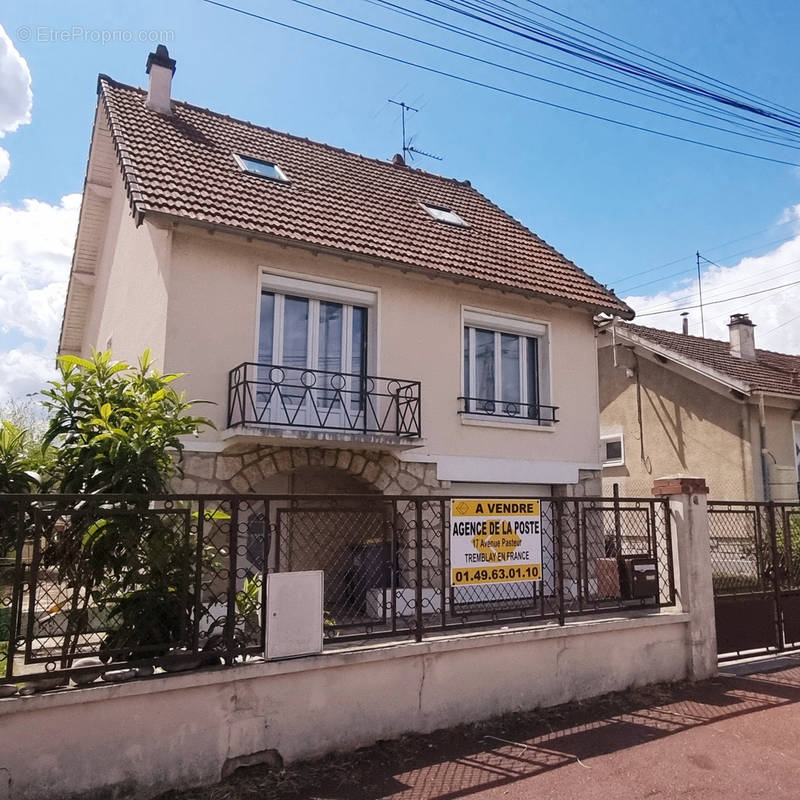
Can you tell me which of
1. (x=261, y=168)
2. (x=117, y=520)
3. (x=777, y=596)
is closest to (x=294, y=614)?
(x=117, y=520)

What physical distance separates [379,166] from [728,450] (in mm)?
9651

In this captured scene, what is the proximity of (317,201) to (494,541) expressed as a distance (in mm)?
6775

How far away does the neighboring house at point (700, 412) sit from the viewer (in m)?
14.8

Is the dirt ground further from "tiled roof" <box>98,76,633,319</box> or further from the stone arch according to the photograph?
"tiled roof" <box>98,76,633,319</box>

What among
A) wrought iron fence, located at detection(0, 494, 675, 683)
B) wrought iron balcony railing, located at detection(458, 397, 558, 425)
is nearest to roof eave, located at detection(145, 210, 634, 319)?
wrought iron balcony railing, located at detection(458, 397, 558, 425)

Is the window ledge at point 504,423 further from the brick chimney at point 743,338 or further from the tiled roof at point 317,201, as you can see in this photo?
the brick chimney at point 743,338

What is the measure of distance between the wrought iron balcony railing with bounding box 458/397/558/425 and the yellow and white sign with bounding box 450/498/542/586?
4412 millimetres

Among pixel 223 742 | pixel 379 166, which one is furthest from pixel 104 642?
pixel 379 166

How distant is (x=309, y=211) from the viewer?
10.3 metres

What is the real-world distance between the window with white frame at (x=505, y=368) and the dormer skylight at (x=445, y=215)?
249 centimetres

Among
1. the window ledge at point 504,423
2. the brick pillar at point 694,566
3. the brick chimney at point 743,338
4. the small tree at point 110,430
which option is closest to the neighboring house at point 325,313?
the window ledge at point 504,423

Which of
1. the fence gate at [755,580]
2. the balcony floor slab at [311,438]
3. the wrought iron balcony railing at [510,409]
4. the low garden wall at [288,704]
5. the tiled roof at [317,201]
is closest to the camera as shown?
the low garden wall at [288,704]

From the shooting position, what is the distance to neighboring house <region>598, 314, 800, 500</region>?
1480 centimetres

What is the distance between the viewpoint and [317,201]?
1088 cm
